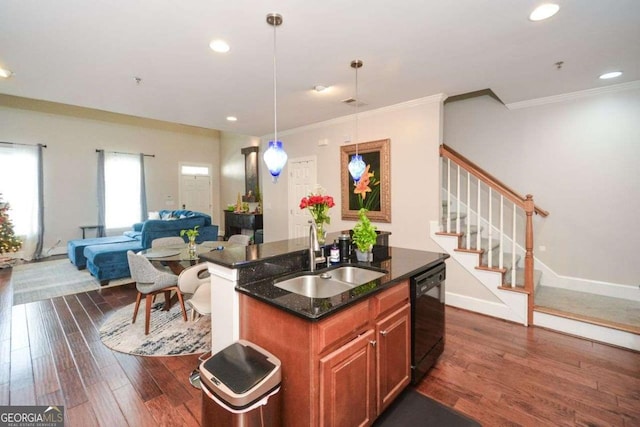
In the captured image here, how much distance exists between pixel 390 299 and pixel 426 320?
0.57 meters

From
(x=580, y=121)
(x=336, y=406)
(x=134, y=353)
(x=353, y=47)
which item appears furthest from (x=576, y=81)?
(x=134, y=353)

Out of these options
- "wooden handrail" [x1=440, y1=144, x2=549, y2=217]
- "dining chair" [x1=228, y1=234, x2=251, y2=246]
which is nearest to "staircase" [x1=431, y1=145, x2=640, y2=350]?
"wooden handrail" [x1=440, y1=144, x2=549, y2=217]

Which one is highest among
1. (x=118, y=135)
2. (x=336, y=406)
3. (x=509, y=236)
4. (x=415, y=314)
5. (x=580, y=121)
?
(x=118, y=135)

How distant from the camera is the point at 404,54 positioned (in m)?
2.56

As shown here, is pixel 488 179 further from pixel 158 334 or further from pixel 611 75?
pixel 158 334

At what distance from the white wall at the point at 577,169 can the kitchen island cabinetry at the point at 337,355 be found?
336 centimetres

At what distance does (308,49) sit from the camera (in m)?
2.46

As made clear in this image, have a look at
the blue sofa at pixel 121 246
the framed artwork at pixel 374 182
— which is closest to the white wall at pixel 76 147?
the blue sofa at pixel 121 246

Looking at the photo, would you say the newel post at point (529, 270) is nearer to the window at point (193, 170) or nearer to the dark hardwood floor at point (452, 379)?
the dark hardwood floor at point (452, 379)

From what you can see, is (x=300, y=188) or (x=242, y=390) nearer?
(x=242, y=390)

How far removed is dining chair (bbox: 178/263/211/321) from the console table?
4.01 metres

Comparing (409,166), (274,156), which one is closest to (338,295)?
(274,156)

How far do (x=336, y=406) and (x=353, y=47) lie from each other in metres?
2.61

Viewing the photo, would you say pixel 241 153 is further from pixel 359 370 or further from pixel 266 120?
pixel 359 370
